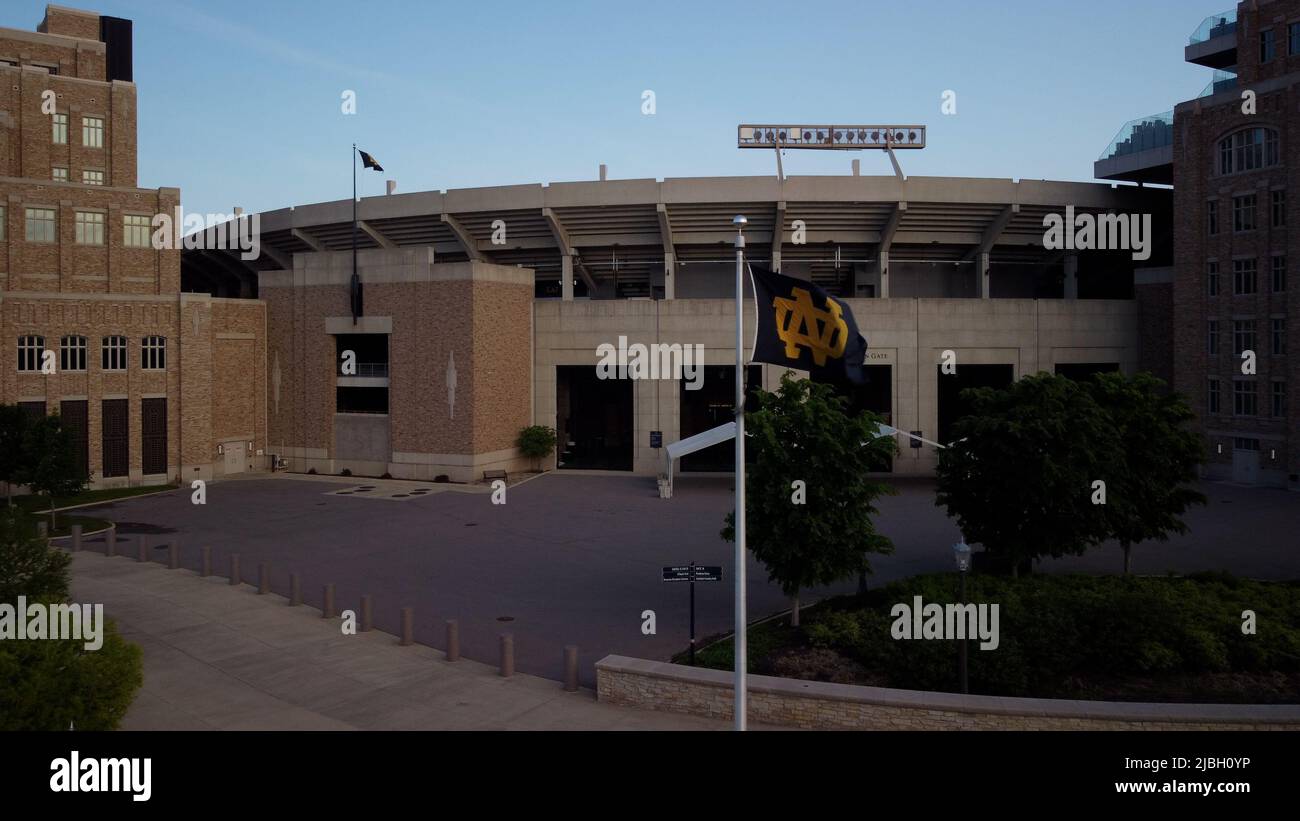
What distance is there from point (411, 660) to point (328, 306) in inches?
1122

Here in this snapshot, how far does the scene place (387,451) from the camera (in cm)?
4000

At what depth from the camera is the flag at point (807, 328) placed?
1027 cm

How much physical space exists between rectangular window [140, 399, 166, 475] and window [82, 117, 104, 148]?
11.5 metres

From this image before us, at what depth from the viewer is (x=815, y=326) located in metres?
10.5

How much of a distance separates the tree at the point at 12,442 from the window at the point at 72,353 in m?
5.46

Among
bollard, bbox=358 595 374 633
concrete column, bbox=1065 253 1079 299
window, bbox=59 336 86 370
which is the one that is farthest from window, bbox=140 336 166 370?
concrete column, bbox=1065 253 1079 299

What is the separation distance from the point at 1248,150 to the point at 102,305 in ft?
150

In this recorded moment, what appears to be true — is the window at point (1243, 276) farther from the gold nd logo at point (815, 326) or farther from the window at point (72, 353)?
the window at point (72, 353)

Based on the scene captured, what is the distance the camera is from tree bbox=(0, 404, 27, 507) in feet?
98.4

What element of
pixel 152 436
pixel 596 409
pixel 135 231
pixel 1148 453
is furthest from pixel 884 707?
pixel 596 409

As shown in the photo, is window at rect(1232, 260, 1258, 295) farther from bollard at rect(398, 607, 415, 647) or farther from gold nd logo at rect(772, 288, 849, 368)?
bollard at rect(398, 607, 415, 647)
